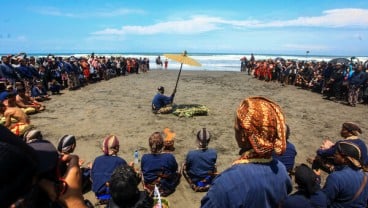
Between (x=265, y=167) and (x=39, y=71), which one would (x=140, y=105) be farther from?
(x=265, y=167)

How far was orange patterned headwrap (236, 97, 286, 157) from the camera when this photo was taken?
203cm

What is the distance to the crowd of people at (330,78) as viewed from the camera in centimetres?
1475

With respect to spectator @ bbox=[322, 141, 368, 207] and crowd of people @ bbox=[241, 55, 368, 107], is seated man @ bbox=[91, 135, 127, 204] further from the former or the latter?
crowd of people @ bbox=[241, 55, 368, 107]

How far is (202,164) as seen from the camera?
575cm

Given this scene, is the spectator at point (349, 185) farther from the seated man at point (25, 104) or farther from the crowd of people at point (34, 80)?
the seated man at point (25, 104)

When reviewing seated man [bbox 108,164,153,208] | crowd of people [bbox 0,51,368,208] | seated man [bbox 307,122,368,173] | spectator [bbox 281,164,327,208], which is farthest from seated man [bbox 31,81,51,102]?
spectator [bbox 281,164,327,208]

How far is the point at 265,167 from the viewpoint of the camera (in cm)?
203

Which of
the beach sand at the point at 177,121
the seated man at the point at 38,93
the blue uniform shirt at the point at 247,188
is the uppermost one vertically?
the blue uniform shirt at the point at 247,188

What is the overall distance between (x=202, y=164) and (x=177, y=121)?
5.02 m

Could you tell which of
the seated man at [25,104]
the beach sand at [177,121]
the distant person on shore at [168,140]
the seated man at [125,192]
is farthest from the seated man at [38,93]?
the seated man at [125,192]

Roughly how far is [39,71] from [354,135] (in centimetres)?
1537

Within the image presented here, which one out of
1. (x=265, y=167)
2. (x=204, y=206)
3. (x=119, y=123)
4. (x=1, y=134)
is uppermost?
(x=1, y=134)

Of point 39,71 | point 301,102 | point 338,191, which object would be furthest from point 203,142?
point 39,71

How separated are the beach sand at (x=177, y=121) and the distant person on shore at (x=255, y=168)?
3626 mm
